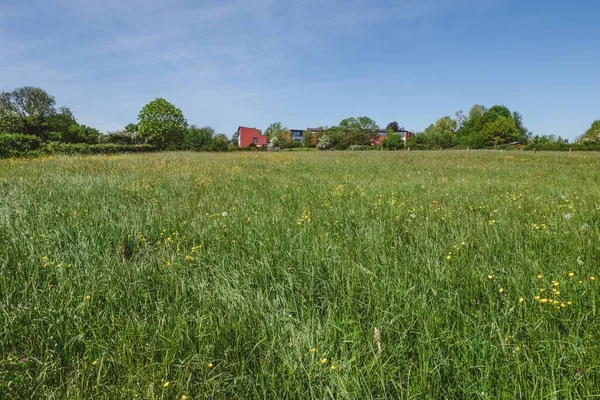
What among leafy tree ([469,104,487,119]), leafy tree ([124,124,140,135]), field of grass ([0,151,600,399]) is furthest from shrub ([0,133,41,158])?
leafy tree ([469,104,487,119])

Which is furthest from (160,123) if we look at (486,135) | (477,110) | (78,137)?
(477,110)

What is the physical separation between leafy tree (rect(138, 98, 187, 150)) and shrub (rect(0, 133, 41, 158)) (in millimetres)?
33019

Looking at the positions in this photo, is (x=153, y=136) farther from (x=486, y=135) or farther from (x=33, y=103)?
(x=486, y=135)

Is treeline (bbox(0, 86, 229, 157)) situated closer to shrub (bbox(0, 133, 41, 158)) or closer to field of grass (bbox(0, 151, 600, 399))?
shrub (bbox(0, 133, 41, 158))

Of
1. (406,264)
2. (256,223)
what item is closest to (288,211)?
(256,223)

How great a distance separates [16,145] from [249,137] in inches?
3623

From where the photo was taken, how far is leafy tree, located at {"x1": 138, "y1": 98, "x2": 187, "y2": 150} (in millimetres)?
55062

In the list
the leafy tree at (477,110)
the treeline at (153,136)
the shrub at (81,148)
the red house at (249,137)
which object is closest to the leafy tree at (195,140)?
the treeline at (153,136)

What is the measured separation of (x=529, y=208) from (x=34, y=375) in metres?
6.56

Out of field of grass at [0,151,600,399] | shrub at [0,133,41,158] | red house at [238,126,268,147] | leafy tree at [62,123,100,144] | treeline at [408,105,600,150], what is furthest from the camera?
red house at [238,126,268,147]

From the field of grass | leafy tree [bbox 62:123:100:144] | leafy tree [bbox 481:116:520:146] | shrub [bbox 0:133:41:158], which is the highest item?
leafy tree [bbox 481:116:520:146]

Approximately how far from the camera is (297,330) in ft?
6.37

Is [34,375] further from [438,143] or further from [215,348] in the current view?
[438,143]

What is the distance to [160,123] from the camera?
182ft
